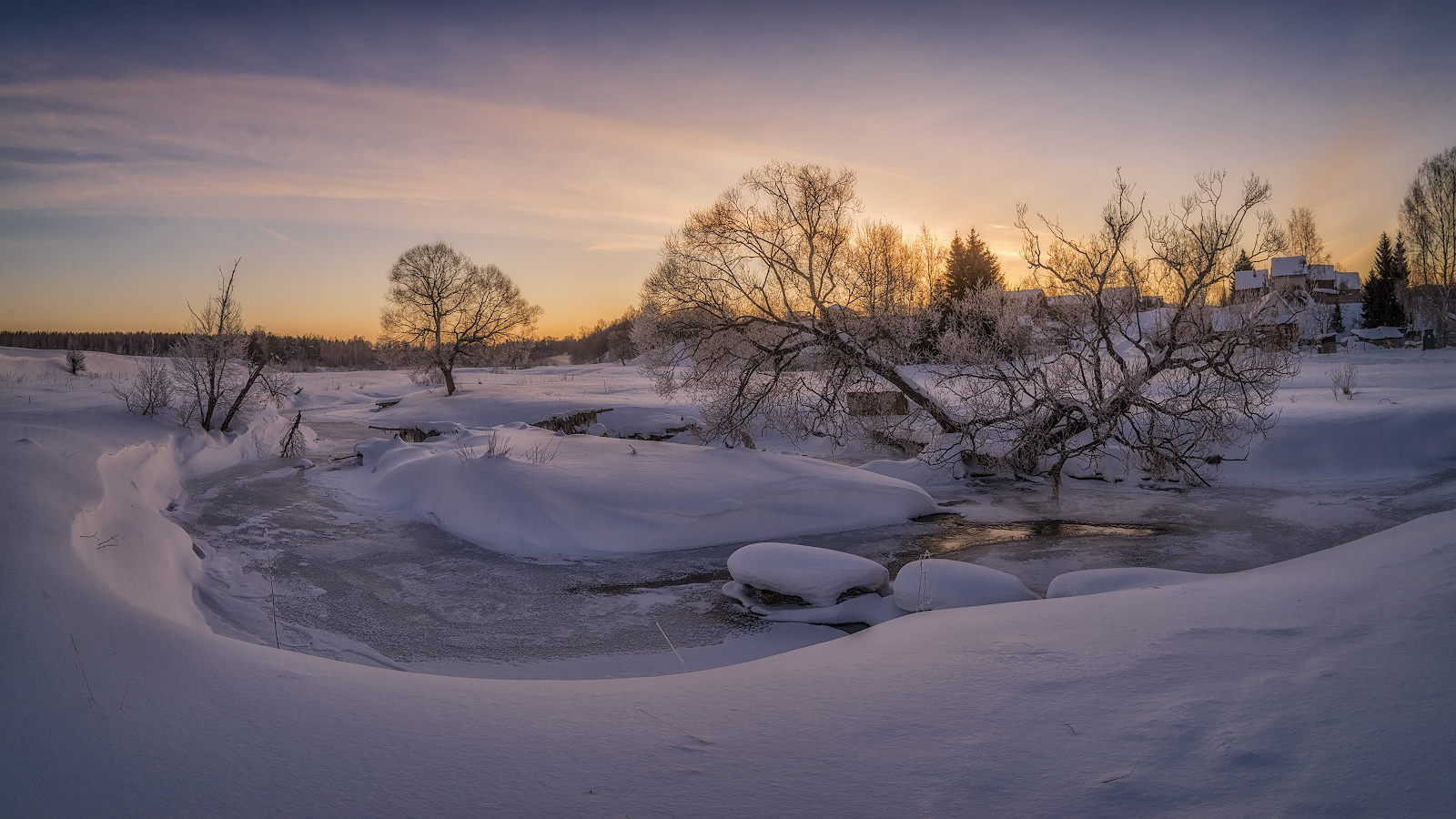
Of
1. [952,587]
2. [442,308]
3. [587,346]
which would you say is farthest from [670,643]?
[587,346]

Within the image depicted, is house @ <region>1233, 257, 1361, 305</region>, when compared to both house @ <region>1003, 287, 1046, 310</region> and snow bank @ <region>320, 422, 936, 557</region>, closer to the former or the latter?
house @ <region>1003, 287, 1046, 310</region>

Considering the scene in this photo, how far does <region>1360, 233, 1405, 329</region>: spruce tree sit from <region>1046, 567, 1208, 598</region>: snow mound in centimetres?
5528

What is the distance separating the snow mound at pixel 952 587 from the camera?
23.9 ft

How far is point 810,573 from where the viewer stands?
798 centimetres

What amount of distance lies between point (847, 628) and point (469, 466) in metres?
8.20

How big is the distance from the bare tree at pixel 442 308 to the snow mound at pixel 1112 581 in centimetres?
3362

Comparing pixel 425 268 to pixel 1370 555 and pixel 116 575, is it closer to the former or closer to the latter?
pixel 116 575

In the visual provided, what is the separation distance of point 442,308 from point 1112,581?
35.1 meters

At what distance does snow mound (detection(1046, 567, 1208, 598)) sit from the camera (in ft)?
22.2

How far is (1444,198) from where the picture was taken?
1730 inches

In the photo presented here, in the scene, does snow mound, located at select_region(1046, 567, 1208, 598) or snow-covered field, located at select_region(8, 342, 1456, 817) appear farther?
snow mound, located at select_region(1046, 567, 1208, 598)

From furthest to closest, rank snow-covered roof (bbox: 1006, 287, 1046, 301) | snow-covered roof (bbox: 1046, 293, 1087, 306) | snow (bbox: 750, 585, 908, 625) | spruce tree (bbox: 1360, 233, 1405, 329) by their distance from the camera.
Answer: spruce tree (bbox: 1360, 233, 1405, 329) < snow-covered roof (bbox: 1006, 287, 1046, 301) < snow-covered roof (bbox: 1046, 293, 1087, 306) < snow (bbox: 750, 585, 908, 625)

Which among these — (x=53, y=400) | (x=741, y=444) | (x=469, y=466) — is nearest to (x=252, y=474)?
(x=53, y=400)

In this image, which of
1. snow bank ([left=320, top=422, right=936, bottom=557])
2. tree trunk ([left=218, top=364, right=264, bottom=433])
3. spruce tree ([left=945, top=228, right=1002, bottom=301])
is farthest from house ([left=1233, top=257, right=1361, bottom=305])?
tree trunk ([left=218, top=364, right=264, bottom=433])
